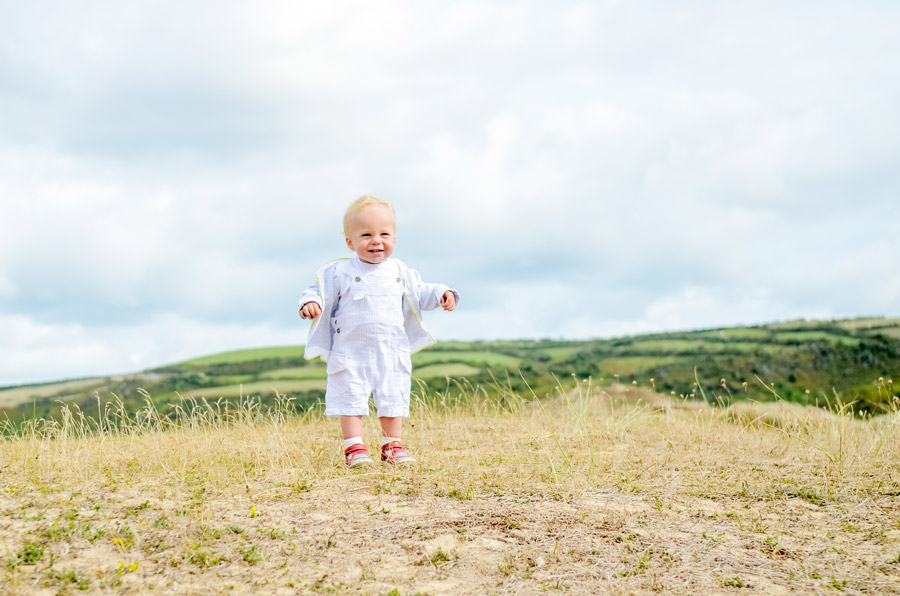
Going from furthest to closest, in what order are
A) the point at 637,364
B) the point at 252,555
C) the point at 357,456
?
the point at 637,364 < the point at 357,456 < the point at 252,555

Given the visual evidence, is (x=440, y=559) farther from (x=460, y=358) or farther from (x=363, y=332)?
(x=460, y=358)

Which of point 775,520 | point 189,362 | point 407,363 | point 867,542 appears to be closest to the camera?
point 867,542

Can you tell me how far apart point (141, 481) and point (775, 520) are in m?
4.77

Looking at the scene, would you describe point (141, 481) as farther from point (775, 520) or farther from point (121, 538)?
point (775, 520)

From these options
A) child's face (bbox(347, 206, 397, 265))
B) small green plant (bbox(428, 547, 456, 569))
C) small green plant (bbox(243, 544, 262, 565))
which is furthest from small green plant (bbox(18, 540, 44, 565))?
child's face (bbox(347, 206, 397, 265))

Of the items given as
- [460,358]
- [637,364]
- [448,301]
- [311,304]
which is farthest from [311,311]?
[637,364]

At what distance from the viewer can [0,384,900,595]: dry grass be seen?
3861mm

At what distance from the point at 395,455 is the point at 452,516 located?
1.52m

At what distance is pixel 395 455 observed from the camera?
19.8 ft

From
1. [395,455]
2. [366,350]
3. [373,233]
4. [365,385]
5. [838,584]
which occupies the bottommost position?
[838,584]

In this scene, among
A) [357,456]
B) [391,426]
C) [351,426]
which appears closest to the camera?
[357,456]

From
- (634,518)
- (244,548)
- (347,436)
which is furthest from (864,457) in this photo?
(244,548)

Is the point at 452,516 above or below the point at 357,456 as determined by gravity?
below

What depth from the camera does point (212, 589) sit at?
368 centimetres
